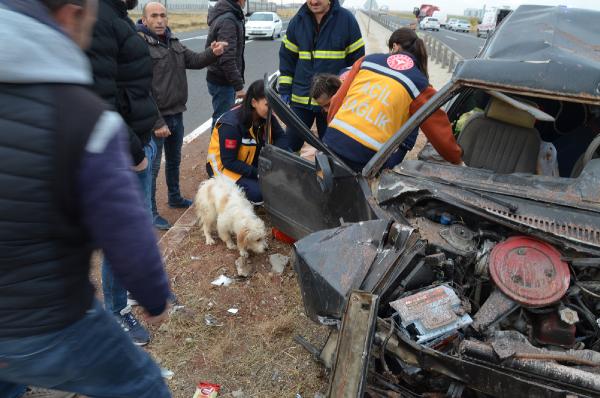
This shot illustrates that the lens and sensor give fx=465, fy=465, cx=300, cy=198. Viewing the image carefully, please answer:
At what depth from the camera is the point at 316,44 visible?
15.3 ft

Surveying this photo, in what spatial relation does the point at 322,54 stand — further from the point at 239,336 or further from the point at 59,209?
the point at 59,209

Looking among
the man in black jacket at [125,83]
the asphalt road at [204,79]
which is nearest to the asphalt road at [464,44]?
the asphalt road at [204,79]

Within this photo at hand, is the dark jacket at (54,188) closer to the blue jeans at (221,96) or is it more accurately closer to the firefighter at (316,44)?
the firefighter at (316,44)

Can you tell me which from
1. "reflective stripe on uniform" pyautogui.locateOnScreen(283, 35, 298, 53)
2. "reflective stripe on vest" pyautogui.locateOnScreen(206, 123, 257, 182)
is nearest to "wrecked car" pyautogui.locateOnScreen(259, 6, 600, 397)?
"reflective stripe on vest" pyautogui.locateOnScreen(206, 123, 257, 182)

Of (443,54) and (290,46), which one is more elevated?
(290,46)

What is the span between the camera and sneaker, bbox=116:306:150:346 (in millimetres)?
2891

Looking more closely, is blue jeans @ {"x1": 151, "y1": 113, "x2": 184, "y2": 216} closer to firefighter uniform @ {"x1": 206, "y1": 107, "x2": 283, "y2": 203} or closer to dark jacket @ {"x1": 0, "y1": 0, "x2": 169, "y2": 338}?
firefighter uniform @ {"x1": 206, "y1": 107, "x2": 283, "y2": 203}

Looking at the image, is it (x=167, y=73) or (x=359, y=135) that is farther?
(x=167, y=73)

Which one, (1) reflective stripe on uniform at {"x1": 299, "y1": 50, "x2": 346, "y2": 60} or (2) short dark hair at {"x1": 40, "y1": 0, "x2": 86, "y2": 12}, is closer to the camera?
(2) short dark hair at {"x1": 40, "y1": 0, "x2": 86, "y2": 12}

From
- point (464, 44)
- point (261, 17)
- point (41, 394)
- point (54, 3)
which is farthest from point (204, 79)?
point (464, 44)

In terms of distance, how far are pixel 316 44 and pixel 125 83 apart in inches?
101

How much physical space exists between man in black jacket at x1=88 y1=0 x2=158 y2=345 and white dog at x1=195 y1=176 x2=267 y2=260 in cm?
105

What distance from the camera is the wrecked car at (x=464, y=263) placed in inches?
72.7

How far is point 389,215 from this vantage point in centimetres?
255
